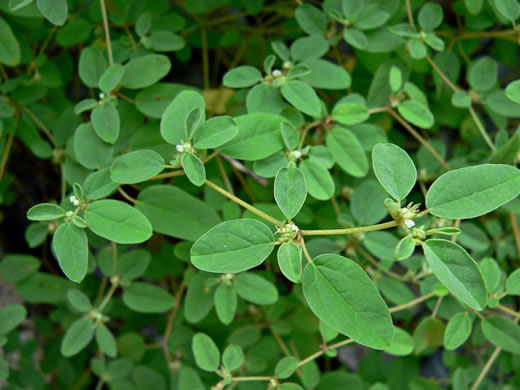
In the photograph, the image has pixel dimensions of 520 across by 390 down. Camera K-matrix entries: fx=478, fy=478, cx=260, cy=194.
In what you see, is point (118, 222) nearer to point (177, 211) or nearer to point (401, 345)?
point (177, 211)

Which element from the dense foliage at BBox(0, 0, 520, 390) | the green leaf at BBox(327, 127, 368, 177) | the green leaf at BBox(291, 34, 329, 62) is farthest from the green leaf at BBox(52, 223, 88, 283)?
the green leaf at BBox(291, 34, 329, 62)

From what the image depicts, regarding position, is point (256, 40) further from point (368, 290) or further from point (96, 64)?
point (368, 290)

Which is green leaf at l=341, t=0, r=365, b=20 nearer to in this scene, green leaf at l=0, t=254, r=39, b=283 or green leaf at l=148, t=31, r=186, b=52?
green leaf at l=148, t=31, r=186, b=52

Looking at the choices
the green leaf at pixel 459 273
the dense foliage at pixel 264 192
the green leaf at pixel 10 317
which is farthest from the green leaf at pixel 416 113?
the green leaf at pixel 10 317

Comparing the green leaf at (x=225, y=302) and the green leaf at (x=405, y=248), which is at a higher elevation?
the green leaf at (x=405, y=248)

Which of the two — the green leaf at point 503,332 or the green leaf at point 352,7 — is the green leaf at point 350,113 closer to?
the green leaf at point 352,7

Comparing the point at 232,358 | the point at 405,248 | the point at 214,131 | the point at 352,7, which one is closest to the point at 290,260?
the point at 405,248
